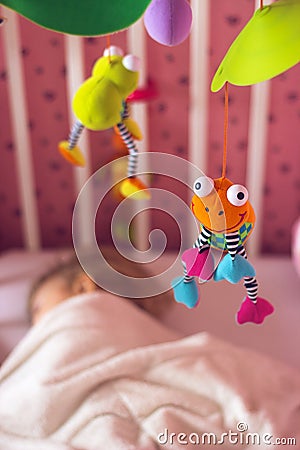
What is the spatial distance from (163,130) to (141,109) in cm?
11

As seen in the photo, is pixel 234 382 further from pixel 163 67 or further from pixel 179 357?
pixel 163 67

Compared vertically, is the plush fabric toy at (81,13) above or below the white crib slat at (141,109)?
above

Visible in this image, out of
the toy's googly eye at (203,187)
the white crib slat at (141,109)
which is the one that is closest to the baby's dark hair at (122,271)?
the white crib slat at (141,109)

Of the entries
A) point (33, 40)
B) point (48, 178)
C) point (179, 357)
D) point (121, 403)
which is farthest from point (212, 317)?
point (33, 40)

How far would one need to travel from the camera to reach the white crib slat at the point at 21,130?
1450 millimetres

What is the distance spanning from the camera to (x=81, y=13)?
50 cm

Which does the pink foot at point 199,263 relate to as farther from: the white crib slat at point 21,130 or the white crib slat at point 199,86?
the white crib slat at point 21,130

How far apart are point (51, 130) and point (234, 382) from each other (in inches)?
35.1

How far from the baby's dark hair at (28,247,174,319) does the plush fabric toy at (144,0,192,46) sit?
2.25 feet

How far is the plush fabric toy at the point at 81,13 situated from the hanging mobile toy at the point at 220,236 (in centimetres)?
13

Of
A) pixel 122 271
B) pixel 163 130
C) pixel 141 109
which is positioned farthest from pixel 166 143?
pixel 122 271

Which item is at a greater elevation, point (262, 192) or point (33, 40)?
point (33, 40)

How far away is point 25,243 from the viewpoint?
1.73 metres

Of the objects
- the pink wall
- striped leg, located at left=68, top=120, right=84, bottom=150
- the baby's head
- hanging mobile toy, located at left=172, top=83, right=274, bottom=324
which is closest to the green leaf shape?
hanging mobile toy, located at left=172, top=83, right=274, bottom=324
